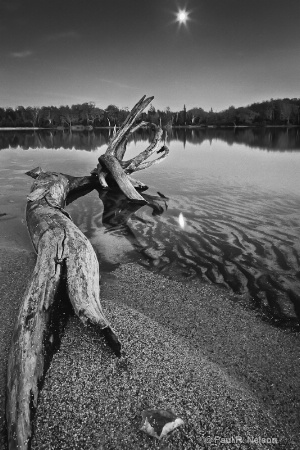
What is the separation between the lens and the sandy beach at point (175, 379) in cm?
180

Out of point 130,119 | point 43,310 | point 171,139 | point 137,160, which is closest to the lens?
point 43,310

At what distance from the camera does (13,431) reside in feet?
5.64

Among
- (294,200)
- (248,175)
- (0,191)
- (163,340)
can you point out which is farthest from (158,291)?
(248,175)

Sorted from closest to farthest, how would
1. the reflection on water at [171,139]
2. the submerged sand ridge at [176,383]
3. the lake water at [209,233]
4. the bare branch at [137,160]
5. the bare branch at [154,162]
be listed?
the submerged sand ridge at [176,383] < the lake water at [209,233] < the bare branch at [137,160] < the bare branch at [154,162] < the reflection on water at [171,139]

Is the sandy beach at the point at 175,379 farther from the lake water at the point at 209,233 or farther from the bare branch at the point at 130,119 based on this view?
the bare branch at the point at 130,119

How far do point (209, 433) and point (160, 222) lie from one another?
16.0 feet

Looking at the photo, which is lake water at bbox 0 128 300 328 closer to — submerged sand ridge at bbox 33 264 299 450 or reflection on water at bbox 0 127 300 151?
submerged sand ridge at bbox 33 264 299 450

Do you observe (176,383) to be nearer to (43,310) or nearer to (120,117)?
(43,310)

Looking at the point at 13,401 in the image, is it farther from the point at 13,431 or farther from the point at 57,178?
the point at 57,178

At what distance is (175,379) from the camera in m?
2.20

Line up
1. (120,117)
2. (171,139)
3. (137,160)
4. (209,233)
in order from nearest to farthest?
(209,233), (137,160), (171,139), (120,117)

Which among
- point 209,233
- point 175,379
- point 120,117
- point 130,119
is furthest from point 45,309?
point 120,117

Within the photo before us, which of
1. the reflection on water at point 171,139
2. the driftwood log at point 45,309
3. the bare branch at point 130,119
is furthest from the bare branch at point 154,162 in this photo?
the reflection on water at point 171,139

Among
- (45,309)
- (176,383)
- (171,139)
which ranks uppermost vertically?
(171,139)
